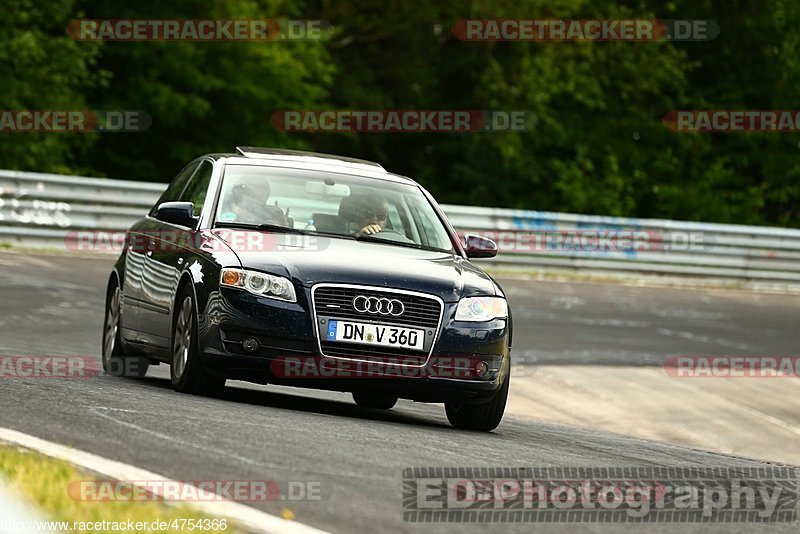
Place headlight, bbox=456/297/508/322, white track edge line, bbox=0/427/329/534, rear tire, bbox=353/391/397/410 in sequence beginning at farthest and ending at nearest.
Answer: rear tire, bbox=353/391/397/410 < headlight, bbox=456/297/508/322 < white track edge line, bbox=0/427/329/534

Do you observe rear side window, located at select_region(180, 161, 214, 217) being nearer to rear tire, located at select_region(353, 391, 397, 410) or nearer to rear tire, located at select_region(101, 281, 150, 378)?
rear tire, located at select_region(101, 281, 150, 378)

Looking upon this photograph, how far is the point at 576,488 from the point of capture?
7.43 metres

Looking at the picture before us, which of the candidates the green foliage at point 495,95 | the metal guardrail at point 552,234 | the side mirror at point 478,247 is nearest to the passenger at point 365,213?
the side mirror at point 478,247

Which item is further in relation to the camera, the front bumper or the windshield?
the windshield

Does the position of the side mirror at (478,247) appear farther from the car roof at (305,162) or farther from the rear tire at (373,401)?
the rear tire at (373,401)

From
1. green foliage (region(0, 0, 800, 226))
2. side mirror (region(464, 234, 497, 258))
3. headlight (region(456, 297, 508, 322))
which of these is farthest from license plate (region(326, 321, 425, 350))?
green foliage (region(0, 0, 800, 226))

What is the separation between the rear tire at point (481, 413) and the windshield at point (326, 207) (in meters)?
1.04

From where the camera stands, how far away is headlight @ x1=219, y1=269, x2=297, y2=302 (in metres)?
9.58

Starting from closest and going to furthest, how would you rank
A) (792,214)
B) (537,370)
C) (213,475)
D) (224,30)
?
(213,475) → (537,370) → (224,30) → (792,214)

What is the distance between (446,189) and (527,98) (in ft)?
9.55

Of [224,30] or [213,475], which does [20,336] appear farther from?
[224,30]

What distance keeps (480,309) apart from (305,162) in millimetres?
1942

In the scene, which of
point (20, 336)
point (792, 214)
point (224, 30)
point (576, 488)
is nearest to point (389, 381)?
point (576, 488)

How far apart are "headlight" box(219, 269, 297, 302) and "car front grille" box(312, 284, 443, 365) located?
0.16 meters
